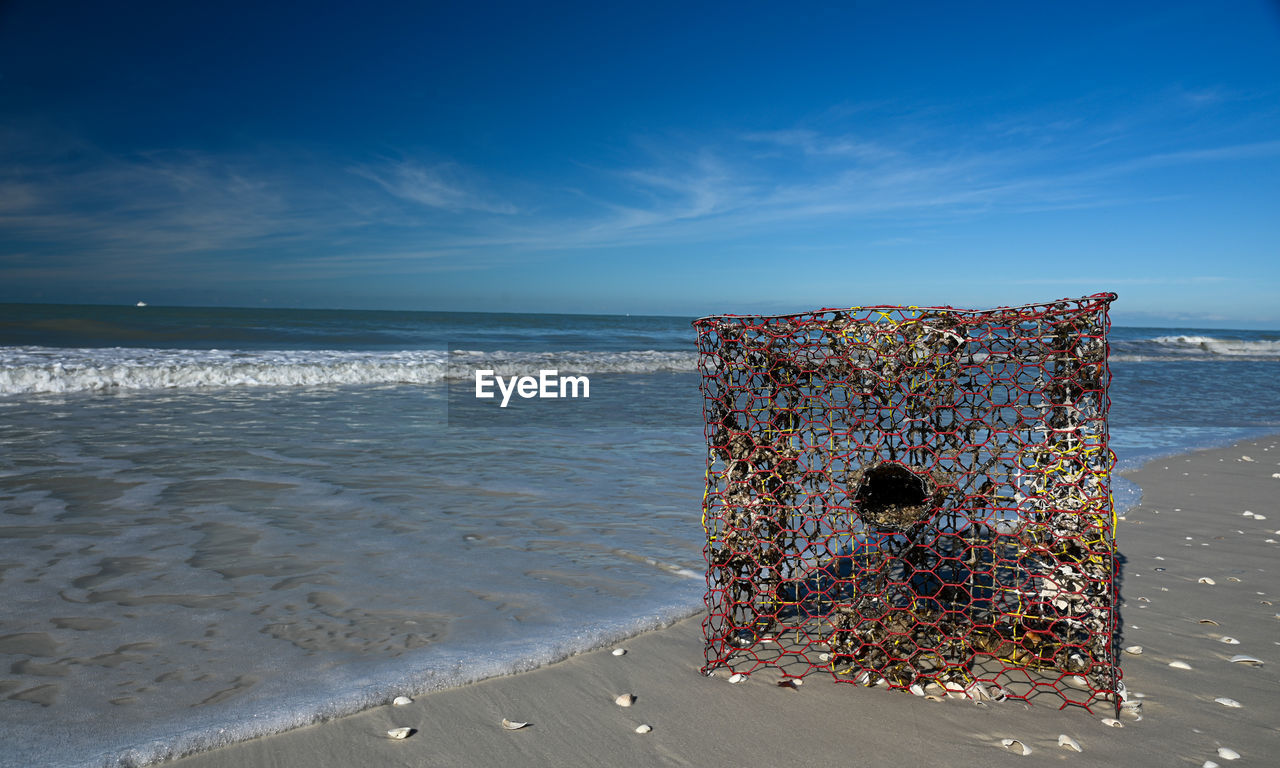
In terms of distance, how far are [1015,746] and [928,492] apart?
3.05 ft

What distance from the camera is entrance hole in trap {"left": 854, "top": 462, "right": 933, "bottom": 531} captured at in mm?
2846

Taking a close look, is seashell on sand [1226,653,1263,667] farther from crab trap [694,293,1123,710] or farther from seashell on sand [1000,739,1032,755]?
seashell on sand [1000,739,1032,755]

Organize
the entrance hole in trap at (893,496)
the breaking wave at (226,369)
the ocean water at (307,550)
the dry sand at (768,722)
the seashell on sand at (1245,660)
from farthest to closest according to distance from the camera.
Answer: the breaking wave at (226,369)
the seashell on sand at (1245,660)
the ocean water at (307,550)
the entrance hole in trap at (893,496)
the dry sand at (768,722)

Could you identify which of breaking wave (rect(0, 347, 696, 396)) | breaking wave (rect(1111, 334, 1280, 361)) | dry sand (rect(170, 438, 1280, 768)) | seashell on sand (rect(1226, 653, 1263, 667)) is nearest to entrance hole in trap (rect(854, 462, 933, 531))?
dry sand (rect(170, 438, 1280, 768))

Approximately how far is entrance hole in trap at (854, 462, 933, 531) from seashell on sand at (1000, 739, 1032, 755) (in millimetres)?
814

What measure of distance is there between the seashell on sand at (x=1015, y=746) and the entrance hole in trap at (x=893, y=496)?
0.81 meters

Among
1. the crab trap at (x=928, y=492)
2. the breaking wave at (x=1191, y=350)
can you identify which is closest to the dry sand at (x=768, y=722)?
the crab trap at (x=928, y=492)

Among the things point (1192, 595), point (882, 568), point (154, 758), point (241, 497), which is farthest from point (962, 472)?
point (241, 497)

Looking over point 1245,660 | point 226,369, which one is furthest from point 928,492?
point 226,369

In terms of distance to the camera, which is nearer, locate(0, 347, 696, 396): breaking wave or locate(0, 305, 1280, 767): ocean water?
locate(0, 305, 1280, 767): ocean water

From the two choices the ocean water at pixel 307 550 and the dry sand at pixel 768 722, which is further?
the ocean water at pixel 307 550

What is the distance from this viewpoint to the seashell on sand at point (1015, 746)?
2.57m

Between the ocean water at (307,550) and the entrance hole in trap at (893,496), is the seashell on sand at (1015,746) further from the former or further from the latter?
the ocean water at (307,550)

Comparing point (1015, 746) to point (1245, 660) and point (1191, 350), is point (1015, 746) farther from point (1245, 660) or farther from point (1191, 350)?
point (1191, 350)
